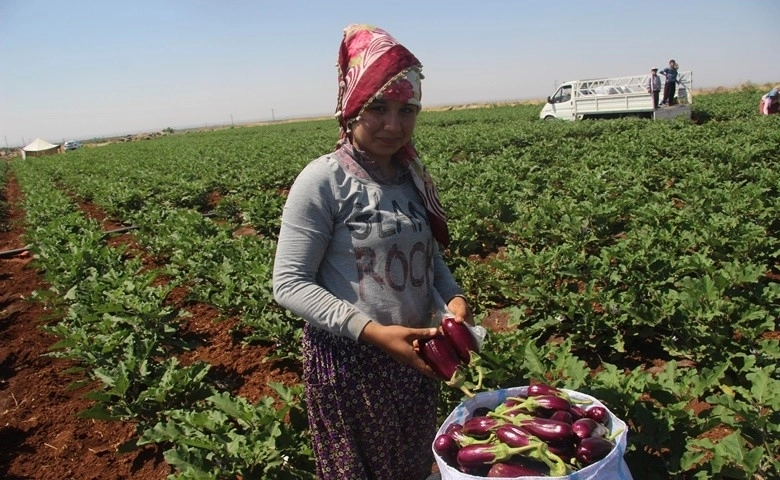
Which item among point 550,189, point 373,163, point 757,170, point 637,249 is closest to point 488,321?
point 637,249

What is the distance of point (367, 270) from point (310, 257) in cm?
19

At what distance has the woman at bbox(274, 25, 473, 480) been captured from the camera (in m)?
1.75

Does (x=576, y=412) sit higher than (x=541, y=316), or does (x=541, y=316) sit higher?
(x=576, y=412)

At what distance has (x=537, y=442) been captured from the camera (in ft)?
4.73

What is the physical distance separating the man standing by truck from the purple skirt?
21.5 meters

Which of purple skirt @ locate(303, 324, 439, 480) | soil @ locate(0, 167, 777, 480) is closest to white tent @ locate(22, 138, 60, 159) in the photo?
soil @ locate(0, 167, 777, 480)

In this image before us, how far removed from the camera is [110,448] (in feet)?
12.3

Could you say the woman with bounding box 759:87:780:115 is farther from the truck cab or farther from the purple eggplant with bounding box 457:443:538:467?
the purple eggplant with bounding box 457:443:538:467

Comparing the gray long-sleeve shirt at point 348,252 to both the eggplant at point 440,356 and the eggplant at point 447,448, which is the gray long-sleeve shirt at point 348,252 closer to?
the eggplant at point 440,356

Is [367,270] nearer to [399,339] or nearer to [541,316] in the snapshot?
[399,339]

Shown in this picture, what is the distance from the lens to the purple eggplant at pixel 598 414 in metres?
1.59

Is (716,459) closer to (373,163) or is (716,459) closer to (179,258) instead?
(373,163)

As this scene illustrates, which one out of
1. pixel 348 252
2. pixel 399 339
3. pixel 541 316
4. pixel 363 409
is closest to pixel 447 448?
pixel 399 339

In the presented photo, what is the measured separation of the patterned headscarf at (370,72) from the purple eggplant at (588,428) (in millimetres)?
1065
